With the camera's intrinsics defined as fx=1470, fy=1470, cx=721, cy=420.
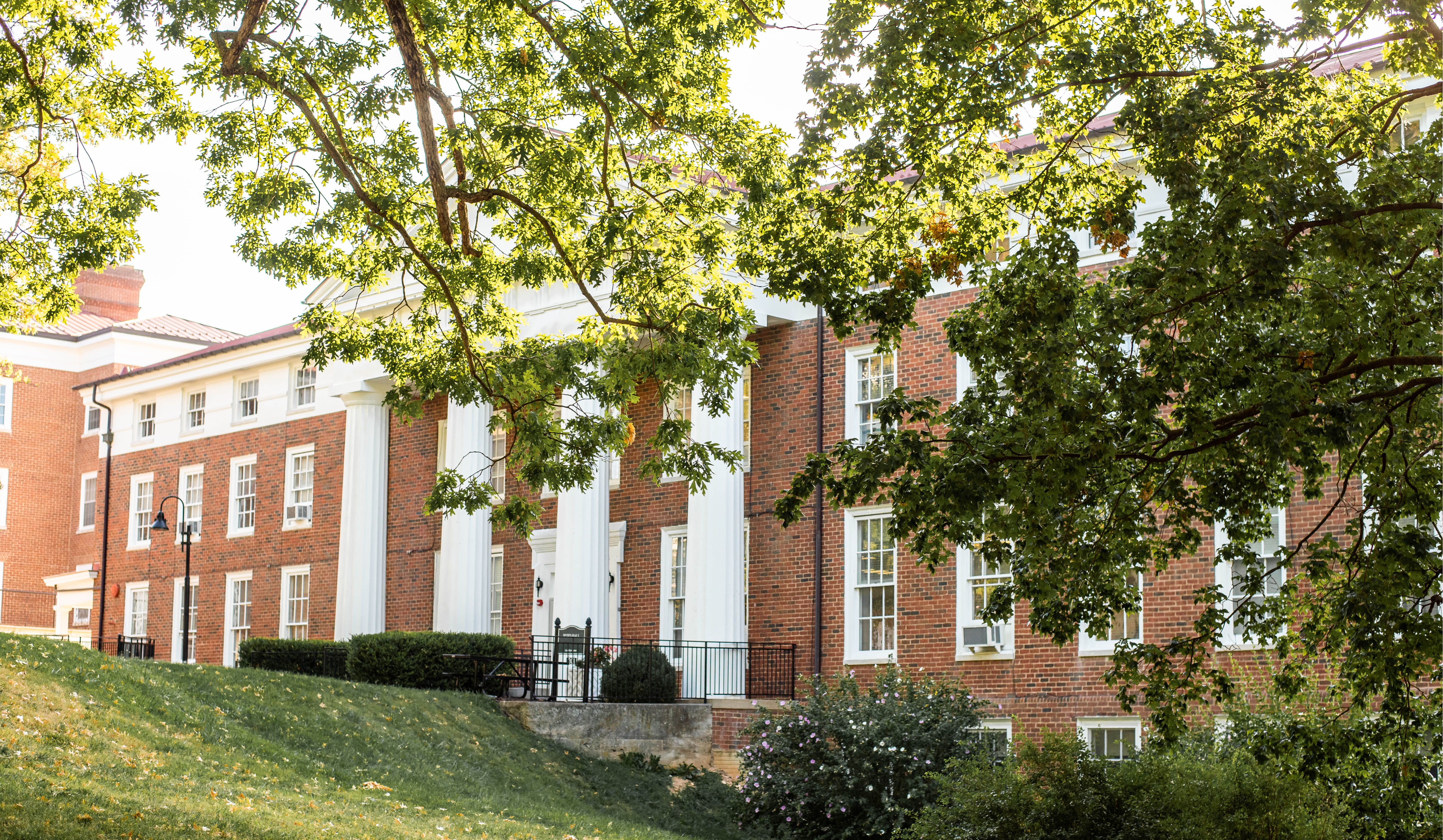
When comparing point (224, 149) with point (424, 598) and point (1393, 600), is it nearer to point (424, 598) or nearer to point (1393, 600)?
point (1393, 600)

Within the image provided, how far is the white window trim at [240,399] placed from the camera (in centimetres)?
3784

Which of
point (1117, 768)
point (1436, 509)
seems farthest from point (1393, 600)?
point (1117, 768)

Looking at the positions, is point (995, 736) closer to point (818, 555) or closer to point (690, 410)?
point (818, 555)

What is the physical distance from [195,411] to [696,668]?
2083cm

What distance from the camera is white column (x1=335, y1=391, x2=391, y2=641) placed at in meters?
31.6

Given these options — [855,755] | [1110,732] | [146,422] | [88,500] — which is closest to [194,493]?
[146,422]

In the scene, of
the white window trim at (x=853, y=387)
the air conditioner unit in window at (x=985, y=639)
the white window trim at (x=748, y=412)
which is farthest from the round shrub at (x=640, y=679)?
the air conditioner unit in window at (x=985, y=639)

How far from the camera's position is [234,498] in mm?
38031

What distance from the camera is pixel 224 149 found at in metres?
14.3

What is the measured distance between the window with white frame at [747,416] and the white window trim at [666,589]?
82.5 inches

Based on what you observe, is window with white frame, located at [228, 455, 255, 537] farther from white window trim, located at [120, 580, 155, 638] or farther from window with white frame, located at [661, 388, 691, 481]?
window with white frame, located at [661, 388, 691, 481]

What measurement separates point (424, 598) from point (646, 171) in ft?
64.4

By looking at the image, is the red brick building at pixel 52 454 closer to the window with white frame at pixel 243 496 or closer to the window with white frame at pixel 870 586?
the window with white frame at pixel 243 496

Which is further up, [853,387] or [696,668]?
[853,387]
